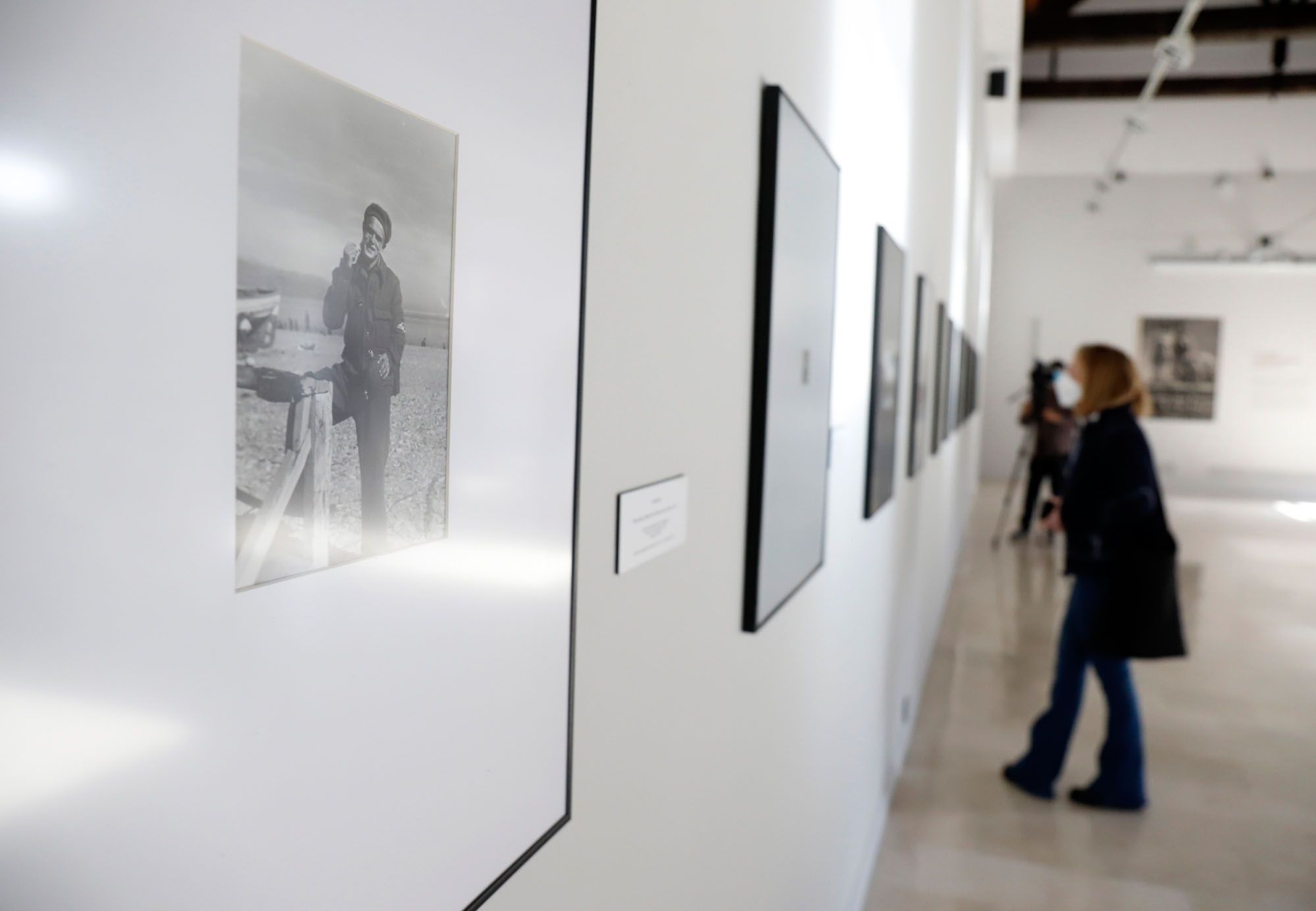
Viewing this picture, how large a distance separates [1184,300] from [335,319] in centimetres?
1729

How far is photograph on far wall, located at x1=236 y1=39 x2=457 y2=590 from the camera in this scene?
48 centimetres

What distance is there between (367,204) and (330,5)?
0.11 metres

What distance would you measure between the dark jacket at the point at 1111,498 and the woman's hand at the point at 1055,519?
8 centimetres

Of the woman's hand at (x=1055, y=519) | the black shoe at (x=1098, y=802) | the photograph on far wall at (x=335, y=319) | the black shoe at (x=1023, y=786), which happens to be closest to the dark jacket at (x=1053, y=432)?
the woman's hand at (x=1055, y=519)

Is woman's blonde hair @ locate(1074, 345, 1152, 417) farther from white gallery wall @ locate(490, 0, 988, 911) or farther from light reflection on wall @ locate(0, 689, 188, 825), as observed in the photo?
light reflection on wall @ locate(0, 689, 188, 825)

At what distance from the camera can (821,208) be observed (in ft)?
6.19

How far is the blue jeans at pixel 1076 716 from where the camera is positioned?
416 cm

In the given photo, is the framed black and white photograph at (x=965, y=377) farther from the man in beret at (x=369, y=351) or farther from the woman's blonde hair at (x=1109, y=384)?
the man in beret at (x=369, y=351)

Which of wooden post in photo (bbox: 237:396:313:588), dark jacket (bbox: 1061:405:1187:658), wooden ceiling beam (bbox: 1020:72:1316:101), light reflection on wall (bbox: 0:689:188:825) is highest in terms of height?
wooden ceiling beam (bbox: 1020:72:1316:101)

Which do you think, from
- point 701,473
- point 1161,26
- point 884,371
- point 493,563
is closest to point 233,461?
point 493,563

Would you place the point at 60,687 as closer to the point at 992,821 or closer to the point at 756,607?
the point at 756,607

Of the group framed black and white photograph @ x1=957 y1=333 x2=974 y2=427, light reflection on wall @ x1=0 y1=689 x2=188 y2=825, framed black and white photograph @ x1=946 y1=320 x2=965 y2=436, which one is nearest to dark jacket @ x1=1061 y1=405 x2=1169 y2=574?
framed black and white photograph @ x1=946 y1=320 x2=965 y2=436

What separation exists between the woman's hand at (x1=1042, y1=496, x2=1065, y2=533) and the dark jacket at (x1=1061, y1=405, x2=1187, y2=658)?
137mm

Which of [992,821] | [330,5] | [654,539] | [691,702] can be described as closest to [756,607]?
[691,702]
